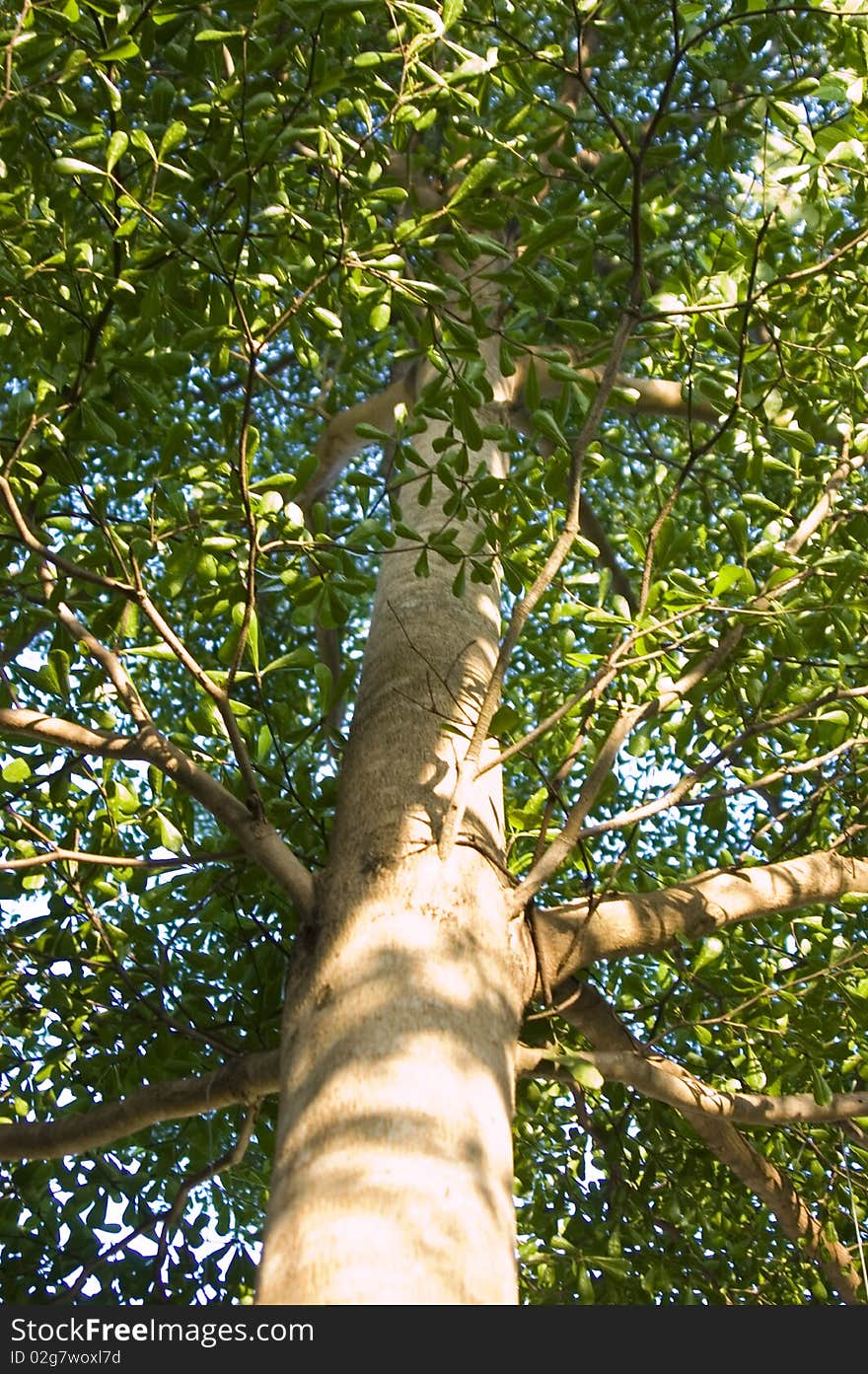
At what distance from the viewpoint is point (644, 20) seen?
262cm

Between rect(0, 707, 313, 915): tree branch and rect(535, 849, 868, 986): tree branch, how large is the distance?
21.6 inches

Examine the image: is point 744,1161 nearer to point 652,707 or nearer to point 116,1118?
point 652,707

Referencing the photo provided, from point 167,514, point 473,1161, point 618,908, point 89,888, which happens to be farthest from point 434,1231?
point 89,888

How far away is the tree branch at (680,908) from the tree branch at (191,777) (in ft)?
1.80

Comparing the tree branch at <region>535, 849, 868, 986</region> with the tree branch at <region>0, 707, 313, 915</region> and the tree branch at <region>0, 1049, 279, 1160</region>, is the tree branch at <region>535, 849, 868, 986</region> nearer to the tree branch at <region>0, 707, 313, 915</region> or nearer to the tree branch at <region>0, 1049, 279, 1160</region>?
the tree branch at <region>0, 707, 313, 915</region>

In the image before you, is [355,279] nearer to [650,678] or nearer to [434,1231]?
[650,678]

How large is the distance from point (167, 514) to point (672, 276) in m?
1.18

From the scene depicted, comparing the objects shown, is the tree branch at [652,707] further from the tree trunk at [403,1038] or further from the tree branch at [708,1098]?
the tree branch at [708,1098]

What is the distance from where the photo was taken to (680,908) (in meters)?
2.74

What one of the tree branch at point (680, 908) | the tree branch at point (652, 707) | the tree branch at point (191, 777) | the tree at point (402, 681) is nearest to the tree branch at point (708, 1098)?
the tree at point (402, 681)

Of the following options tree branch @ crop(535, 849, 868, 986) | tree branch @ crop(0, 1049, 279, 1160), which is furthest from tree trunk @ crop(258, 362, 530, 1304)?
tree branch @ crop(0, 1049, 279, 1160)

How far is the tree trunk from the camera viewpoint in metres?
1.65

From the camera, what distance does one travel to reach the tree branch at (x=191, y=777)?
2.32m

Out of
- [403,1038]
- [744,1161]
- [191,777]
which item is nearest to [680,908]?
[744,1161]
